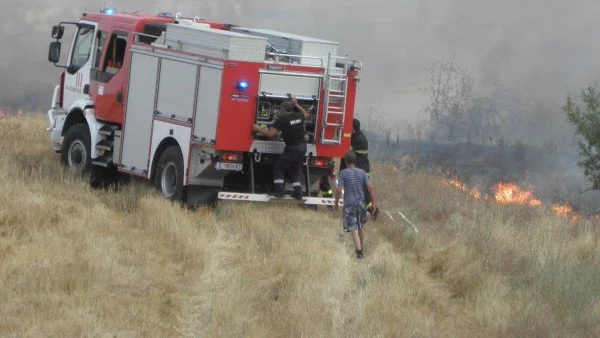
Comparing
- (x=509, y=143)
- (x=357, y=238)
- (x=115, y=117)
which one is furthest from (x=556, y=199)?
(x=509, y=143)

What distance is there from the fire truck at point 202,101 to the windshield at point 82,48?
0.37 ft

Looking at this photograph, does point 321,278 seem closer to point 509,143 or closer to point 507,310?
point 507,310

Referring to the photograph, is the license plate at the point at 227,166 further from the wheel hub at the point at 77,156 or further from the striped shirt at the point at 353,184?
the wheel hub at the point at 77,156

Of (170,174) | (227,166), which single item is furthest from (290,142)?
(170,174)

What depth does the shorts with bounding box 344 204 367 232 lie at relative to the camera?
639 inches

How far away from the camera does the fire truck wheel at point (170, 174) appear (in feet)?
62.3

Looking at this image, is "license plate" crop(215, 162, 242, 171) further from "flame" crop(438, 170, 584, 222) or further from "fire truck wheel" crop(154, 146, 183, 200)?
"flame" crop(438, 170, 584, 222)

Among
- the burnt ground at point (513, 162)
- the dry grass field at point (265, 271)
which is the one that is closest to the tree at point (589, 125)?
the burnt ground at point (513, 162)

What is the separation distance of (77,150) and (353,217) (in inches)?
278

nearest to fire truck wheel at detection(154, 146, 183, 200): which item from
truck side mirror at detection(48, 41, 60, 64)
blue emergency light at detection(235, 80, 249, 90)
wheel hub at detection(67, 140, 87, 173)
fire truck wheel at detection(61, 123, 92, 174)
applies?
blue emergency light at detection(235, 80, 249, 90)

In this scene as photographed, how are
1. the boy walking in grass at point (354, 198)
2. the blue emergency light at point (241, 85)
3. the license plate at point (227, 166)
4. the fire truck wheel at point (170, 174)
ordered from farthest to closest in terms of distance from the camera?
the fire truck wheel at point (170, 174) → the license plate at point (227, 166) → the blue emergency light at point (241, 85) → the boy walking in grass at point (354, 198)

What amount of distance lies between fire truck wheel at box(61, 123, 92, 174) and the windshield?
3.47ft

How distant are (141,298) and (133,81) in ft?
25.6

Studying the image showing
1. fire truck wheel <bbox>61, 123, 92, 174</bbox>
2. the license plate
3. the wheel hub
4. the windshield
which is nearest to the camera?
the license plate
